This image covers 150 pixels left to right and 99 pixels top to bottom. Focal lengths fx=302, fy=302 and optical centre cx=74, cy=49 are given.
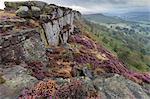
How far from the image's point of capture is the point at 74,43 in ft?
201

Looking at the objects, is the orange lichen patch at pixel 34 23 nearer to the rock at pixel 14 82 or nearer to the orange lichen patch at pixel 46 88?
the rock at pixel 14 82

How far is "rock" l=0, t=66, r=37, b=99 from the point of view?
22.0m

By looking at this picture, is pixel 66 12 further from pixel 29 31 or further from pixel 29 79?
pixel 29 79

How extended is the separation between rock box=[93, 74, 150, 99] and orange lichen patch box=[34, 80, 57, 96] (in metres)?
3.13

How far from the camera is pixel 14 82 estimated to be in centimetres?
2394

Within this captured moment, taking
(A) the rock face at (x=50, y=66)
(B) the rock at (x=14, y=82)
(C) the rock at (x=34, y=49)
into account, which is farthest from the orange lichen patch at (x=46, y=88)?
(C) the rock at (x=34, y=49)

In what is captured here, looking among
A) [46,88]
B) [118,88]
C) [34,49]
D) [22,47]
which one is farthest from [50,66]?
[118,88]

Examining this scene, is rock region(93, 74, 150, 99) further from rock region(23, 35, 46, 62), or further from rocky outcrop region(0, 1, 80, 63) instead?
rock region(23, 35, 46, 62)

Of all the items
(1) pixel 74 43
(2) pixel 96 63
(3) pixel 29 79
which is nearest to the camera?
(3) pixel 29 79

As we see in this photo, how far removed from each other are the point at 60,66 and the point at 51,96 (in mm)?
17737

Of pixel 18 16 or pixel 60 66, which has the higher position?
pixel 18 16

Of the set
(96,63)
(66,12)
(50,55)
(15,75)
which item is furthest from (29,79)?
(66,12)

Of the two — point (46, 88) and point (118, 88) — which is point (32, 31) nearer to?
point (46, 88)

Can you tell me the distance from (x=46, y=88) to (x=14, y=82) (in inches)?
A: 136
